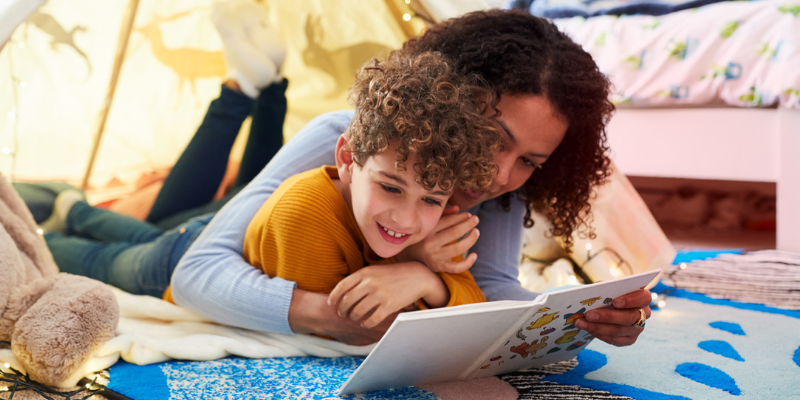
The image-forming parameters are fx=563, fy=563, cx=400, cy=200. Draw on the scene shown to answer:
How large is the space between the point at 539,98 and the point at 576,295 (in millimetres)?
303

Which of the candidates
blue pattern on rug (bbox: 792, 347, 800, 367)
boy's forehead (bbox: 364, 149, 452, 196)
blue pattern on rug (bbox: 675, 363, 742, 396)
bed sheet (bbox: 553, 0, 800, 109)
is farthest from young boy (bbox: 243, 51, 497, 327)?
bed sheet (bbox: 553, 0, 800, 109)

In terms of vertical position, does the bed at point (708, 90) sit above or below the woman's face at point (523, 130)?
above

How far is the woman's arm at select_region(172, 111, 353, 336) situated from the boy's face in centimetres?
13

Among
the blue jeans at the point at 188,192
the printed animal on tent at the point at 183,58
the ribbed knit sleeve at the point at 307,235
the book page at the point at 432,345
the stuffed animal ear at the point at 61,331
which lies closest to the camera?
the book page at the point at 432,345

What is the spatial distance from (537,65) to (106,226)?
99 centimetres

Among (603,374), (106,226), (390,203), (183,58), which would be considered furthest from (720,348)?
(183,58)

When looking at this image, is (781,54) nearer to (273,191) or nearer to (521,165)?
(521,165)

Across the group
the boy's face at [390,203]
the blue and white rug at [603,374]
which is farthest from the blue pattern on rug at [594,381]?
the boy's face at [390,203]

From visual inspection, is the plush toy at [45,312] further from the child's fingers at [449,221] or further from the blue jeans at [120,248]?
the child's fingers at [449,221]

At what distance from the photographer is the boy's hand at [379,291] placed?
0.72 m

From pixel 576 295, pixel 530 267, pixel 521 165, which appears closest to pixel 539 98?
pixel 521 165

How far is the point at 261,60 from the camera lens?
1.27 metres

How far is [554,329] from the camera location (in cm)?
67

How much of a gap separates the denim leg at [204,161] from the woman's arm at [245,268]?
0.43 meters
